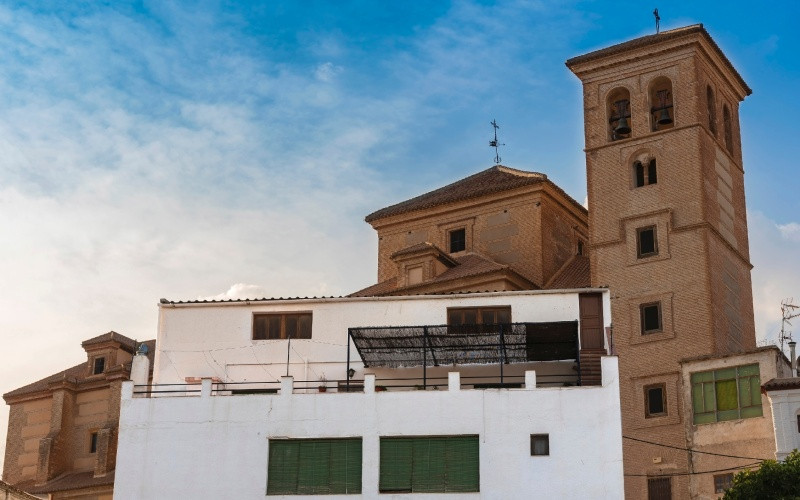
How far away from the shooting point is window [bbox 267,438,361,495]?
3309 cm

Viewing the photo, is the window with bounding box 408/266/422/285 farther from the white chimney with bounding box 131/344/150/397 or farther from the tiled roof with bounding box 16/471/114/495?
the white chimney with bounding box 131/344/150/397

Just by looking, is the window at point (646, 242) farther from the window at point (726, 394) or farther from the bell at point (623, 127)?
the window at point (726, 394)

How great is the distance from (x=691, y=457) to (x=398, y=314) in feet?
37.9

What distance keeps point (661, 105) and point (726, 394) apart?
49.0ft

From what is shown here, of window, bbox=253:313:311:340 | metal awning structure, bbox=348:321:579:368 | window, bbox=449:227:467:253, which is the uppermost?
window, bbox=449:227:467:253

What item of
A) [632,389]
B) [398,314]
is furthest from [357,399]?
[632,389]

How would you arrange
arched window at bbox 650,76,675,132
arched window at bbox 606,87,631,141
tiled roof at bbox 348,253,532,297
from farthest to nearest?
arched window at bbox 606,87,631,141
arched window at bbox 650,76,675,132
tiled roof at bbox 348,253,532,297

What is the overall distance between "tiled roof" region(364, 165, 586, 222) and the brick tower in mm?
3452

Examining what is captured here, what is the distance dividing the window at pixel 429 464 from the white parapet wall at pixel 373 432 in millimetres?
183

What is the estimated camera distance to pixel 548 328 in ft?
114

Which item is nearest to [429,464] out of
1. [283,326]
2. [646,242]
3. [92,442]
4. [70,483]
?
[283,326]

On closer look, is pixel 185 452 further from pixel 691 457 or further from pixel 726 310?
pixel 726 310

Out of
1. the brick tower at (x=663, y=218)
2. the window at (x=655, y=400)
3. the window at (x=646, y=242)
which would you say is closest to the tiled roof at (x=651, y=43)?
the brick tower at (x=663, y=218)

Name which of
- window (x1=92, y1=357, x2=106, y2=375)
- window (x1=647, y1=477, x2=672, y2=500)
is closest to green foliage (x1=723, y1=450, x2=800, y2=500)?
window (x1=647, y1=477, x2=672, y2=500)
